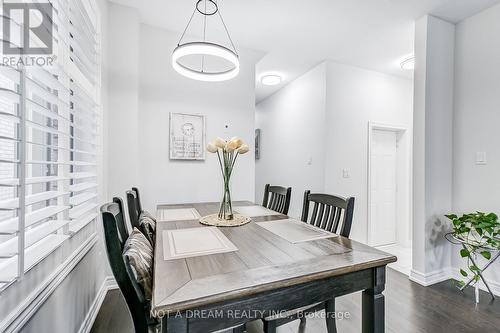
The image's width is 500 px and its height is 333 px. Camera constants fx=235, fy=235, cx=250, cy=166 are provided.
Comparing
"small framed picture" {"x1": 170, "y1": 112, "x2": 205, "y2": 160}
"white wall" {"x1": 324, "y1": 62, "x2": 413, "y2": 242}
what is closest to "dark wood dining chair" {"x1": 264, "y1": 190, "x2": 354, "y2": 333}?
"small framed picture" {"x1": 170, "y1": 112, "x2": 205, "y2": 160}

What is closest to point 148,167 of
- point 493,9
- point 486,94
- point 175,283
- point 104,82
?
point 104,82

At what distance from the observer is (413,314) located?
194 centimetres

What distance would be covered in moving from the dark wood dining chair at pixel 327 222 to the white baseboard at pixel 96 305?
4.46 feet

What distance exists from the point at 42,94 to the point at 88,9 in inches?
46.6

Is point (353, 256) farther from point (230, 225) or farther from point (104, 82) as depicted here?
point (104, 82)

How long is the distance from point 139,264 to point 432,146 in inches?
117

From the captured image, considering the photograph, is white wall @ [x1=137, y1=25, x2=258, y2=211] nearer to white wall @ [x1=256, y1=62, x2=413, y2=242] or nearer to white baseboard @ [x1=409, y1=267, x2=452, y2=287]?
white wall @ [x1=256, y1=62, x2=413, y2=242]

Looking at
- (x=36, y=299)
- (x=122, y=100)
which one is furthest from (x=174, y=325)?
(x=122, y=100)

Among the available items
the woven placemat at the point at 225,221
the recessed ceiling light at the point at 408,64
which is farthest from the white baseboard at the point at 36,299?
the recessed ceiling light at the point at 408,64

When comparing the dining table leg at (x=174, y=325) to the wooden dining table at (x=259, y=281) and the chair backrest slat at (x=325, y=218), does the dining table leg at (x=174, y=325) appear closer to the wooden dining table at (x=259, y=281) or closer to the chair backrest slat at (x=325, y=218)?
the wooden dining table at (x=259, y=281)

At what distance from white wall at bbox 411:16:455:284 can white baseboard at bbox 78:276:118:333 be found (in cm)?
308

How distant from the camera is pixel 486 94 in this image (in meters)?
2.40

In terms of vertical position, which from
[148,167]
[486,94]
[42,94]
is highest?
[486,94]

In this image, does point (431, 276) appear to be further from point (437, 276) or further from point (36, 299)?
point (36, 299)
